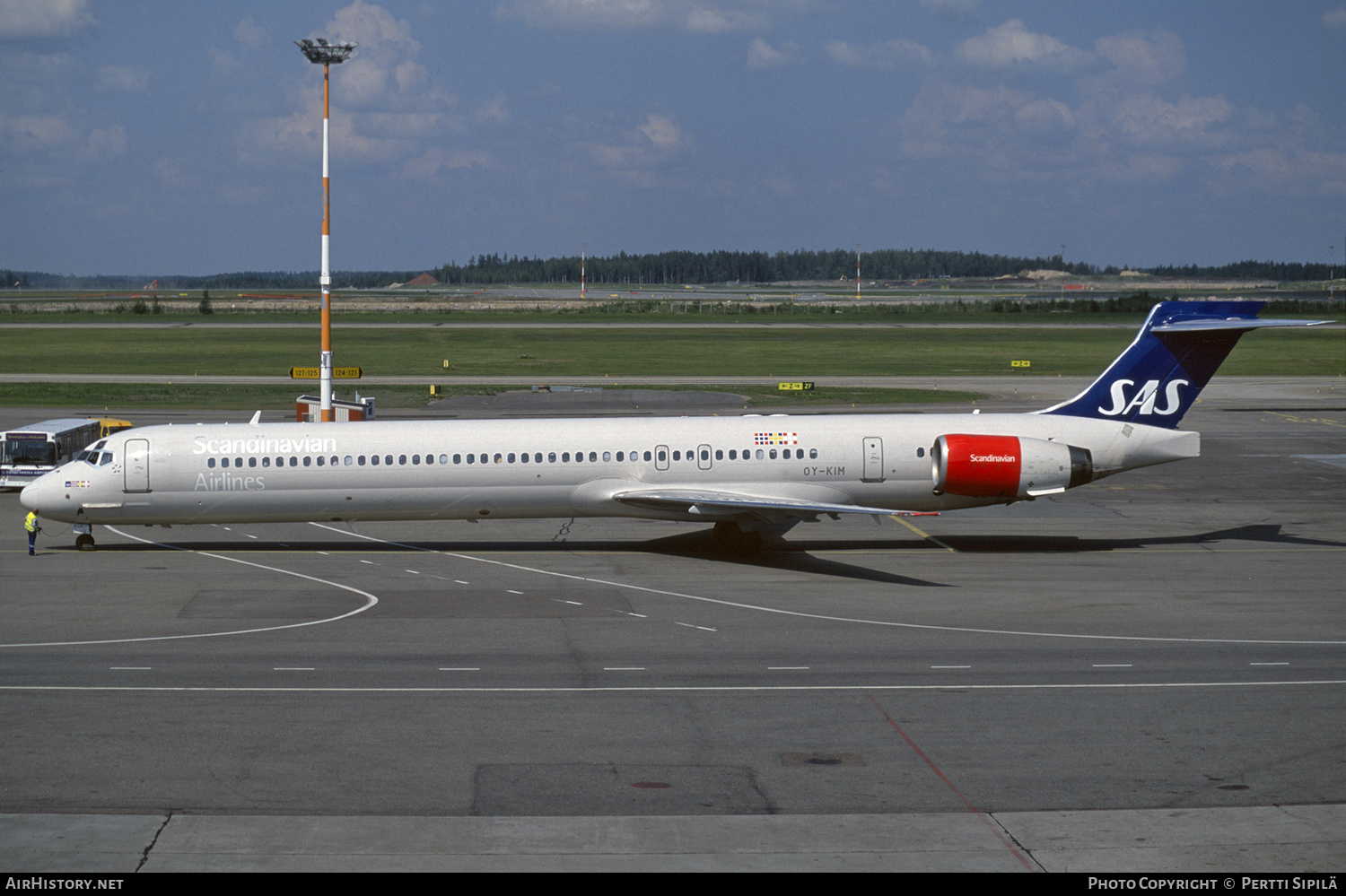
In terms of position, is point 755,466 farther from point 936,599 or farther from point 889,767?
point 889,767

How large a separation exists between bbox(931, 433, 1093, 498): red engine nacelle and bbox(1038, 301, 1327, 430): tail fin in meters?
2.40

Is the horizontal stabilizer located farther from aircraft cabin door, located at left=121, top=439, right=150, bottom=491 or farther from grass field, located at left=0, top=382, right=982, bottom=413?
grass field, located at left=0, top=382, right=982, bottom=413

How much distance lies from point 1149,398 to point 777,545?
36.0 feet

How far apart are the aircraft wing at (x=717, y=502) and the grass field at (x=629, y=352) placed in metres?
52.0

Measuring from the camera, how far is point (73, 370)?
3506 inches

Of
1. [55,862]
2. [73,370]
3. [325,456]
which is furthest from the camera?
[73,370]

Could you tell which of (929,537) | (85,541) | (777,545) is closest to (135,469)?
(85,541)

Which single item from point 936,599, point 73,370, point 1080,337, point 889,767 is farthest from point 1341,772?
point 1080,337

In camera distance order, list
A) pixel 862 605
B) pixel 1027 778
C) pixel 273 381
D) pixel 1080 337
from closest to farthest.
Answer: pixel 1027 778 → pixel 862 605 → pixel 273 381 → pixel 1080 337

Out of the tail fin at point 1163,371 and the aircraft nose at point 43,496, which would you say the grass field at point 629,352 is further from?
the aircraft nose at point 43,496

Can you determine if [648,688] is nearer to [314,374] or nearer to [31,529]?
[31,529]

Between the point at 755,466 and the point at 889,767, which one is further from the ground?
the point at 755,466

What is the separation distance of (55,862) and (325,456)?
63.2ft

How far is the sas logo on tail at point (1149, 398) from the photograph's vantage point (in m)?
34.0
